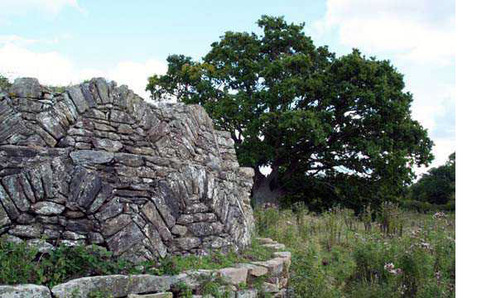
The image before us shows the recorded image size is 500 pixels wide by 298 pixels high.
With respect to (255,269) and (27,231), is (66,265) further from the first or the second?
(255,269)

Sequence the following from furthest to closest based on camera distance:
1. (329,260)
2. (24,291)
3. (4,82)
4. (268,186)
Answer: (268,186) → (329,260) → (4,82) → (24,291)

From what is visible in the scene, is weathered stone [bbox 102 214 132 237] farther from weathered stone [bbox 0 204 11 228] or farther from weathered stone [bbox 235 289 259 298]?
weathered stone [bbox 235 289 259 298]

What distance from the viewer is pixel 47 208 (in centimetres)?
459

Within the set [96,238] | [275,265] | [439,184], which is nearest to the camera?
[96,238]

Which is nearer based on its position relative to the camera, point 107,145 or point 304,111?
point 107,145

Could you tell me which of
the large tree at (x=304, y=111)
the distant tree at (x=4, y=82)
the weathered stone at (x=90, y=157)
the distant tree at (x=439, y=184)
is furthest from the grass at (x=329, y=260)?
the distant tree at (x=439, y=184)

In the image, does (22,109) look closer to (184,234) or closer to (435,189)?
(184,234)

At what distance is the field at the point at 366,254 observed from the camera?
6340 mm

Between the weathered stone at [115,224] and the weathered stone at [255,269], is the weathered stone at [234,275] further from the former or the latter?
the weathered stone at [115,224]

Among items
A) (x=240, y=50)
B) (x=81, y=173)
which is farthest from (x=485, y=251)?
(x=240, y=50)

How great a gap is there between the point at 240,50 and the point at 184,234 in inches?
545

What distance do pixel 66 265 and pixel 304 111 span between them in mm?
11793

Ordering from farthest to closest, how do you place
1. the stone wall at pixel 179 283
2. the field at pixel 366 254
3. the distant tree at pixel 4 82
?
1. the field at pixel 366 254
2. the distant tree at pixel 4 82
3. the stone wall at pixel 179 283

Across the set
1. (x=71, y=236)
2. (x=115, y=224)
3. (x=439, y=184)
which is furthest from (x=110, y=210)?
(x=439, y=184)
